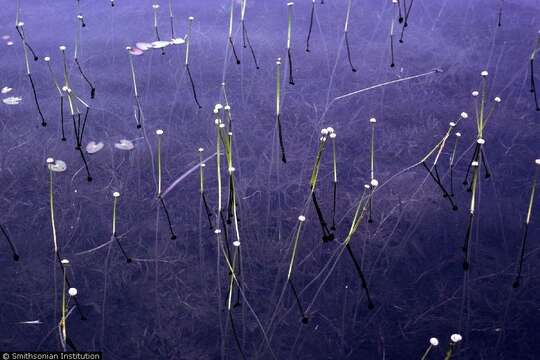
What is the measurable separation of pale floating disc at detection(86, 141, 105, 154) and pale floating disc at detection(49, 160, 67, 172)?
0.08m

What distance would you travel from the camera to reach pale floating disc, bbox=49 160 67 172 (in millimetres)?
1617

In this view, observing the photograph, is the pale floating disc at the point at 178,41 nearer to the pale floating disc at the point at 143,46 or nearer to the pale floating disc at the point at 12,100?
the pale floating disc at the point at 143,46

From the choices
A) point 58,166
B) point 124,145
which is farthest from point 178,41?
Result: point 58,166

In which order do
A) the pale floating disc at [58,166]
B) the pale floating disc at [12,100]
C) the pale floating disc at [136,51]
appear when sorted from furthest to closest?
the pale floating disc at [136,51]
the pale floating disc at [12,100]
the pale floating disc at [58,166]

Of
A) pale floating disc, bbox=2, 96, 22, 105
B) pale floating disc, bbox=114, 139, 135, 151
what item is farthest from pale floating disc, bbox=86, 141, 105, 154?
pale floating disc, bbox=2, 96, 22, 105

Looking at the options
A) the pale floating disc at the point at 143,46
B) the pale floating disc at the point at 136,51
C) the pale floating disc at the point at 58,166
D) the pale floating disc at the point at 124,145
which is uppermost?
the pale floating disc at the point at 143,46

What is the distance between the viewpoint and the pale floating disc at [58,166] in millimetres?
1617

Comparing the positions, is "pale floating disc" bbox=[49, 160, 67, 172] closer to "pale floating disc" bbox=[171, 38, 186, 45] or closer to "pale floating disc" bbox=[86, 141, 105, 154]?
"pale floating disc" bbox=[86, 141, 105, 154]

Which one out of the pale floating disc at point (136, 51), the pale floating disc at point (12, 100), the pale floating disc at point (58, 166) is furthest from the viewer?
the pale floating disc at point (136, 51)

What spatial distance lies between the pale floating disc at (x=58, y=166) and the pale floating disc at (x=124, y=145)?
159 millimetres

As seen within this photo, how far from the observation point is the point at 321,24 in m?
2.25

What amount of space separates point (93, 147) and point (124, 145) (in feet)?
0.30

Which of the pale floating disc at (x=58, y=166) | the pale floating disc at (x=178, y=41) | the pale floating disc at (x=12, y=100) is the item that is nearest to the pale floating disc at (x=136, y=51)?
the pale floating disc at (x=178, y=41)

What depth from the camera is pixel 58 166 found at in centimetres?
163
